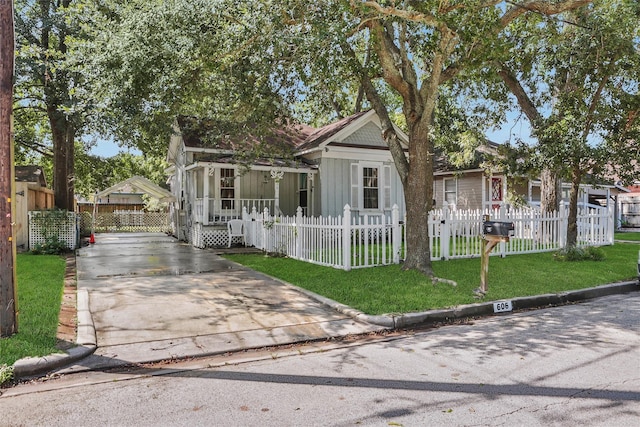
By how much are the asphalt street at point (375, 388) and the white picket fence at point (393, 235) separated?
4.51 meters

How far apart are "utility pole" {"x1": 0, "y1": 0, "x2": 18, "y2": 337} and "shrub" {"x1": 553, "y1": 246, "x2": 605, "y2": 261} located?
38.9ft

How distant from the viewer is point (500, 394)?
380cm

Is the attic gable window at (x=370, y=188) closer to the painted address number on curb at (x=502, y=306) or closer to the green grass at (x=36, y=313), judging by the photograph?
the painted address number on curb at (x=502, y=306)

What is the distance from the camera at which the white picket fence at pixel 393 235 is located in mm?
9969

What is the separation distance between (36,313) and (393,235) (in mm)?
7004

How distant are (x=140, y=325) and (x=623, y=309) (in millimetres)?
7535

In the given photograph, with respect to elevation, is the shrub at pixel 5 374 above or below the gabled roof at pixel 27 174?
below

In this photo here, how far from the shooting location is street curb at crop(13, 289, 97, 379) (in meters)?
4.30

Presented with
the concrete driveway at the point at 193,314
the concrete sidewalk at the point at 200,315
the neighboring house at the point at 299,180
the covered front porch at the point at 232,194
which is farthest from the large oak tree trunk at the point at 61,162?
the concrete sidewalk at the point at 200,315

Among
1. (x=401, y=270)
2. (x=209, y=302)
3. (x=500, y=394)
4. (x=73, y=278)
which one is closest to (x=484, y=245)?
(x=401, y=270)

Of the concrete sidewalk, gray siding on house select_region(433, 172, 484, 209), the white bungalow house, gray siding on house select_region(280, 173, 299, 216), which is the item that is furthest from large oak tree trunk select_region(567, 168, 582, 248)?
gray siding on house select_region(280, 173, 299, 216)

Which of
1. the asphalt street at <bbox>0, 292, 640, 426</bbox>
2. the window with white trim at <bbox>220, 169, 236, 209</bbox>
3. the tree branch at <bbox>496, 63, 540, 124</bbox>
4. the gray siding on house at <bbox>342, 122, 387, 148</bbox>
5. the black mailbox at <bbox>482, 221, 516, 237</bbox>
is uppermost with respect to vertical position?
the tree branch at <bbox>496, 63, 540, 124</bbox>

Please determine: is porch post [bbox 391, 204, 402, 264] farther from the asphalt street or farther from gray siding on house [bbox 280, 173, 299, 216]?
gray siding on house [bbox 280, 173, 299, 216]

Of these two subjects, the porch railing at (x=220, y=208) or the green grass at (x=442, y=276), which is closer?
the green grass at (x=442, y=276)
